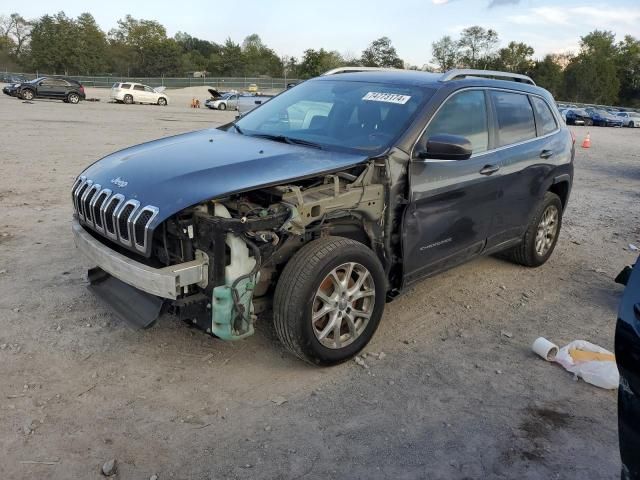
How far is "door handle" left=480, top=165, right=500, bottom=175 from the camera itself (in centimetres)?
448

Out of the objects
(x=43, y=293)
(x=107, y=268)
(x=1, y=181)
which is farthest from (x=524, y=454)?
(x=1, y=181)

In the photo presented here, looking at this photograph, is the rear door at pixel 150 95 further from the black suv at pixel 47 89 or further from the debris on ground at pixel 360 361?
the debris on ground at pixel 360 361

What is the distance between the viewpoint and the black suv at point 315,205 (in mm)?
3193

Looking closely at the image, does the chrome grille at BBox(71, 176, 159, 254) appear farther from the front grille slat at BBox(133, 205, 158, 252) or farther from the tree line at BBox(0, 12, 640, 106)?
the tree line at BBox(0, 12, 640, 106)

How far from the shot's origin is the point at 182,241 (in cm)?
330

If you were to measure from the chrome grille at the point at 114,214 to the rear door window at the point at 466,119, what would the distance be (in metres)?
2.08

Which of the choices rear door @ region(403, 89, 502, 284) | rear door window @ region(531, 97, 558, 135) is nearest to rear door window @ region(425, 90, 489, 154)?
rear door @ region(403, 89, 502, 284)

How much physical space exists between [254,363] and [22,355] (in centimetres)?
155

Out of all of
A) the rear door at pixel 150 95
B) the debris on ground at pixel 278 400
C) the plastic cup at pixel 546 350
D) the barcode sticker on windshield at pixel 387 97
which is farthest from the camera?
the rear door at pixel 150 95

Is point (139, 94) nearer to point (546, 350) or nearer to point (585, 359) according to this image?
point (546, 350)

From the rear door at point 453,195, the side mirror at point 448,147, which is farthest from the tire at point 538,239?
the side mirror at point 448,147

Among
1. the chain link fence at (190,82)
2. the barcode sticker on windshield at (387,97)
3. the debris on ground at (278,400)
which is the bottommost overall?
the debris on ground at (278,400)

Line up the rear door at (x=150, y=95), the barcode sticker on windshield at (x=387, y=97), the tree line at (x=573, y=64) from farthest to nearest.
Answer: the tree line at (x=573, y=64) < the rear door at (x=150, y=95) < the barcode sticker on windshield at (x=387, y=97)

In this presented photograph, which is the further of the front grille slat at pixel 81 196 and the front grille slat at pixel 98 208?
the front grille slat at pixel 81 196
